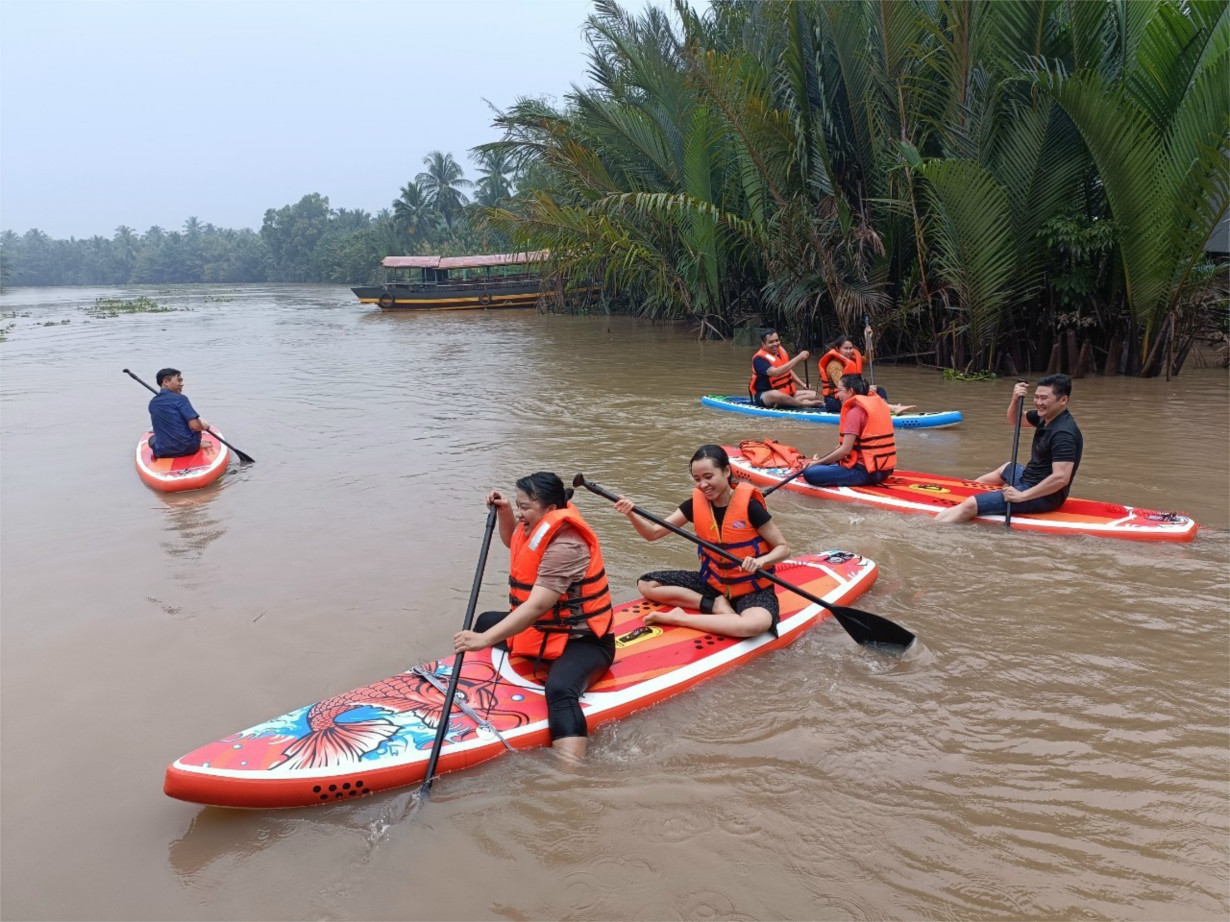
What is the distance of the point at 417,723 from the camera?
3926 millimetres

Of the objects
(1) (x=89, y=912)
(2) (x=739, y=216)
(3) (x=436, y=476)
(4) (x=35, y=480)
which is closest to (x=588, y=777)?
(1) (x=89, y=912)

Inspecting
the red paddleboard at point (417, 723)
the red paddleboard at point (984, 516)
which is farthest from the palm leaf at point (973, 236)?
the red paddleboard at point (417, 723)

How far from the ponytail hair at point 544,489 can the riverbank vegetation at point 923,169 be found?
9.55m

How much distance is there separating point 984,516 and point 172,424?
7835 millimetres

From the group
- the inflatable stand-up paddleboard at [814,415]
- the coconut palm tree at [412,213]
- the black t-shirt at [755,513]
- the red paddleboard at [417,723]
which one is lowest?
the red paddleboard at [417,723]

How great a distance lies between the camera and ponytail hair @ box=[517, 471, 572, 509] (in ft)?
13.6

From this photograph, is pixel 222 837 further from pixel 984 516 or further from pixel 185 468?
pixel 185 468

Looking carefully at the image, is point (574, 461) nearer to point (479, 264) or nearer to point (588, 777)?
point (588, 777)

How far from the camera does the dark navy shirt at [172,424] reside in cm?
915

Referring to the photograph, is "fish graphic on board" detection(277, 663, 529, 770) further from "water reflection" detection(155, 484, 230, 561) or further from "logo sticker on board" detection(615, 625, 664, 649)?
"water reflection" detection(155, 484, 230, 561)

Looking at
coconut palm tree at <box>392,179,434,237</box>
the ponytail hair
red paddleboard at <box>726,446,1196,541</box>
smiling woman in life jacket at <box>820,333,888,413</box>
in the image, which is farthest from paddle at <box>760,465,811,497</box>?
coconut palm tree at <box>392,179,434,237</box>

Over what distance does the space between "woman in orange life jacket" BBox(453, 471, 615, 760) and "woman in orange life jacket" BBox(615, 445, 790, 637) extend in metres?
0.50

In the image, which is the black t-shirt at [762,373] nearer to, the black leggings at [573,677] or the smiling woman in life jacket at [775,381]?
the smiling woman in life jacket at [775,381]

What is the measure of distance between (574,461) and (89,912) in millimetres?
6659
